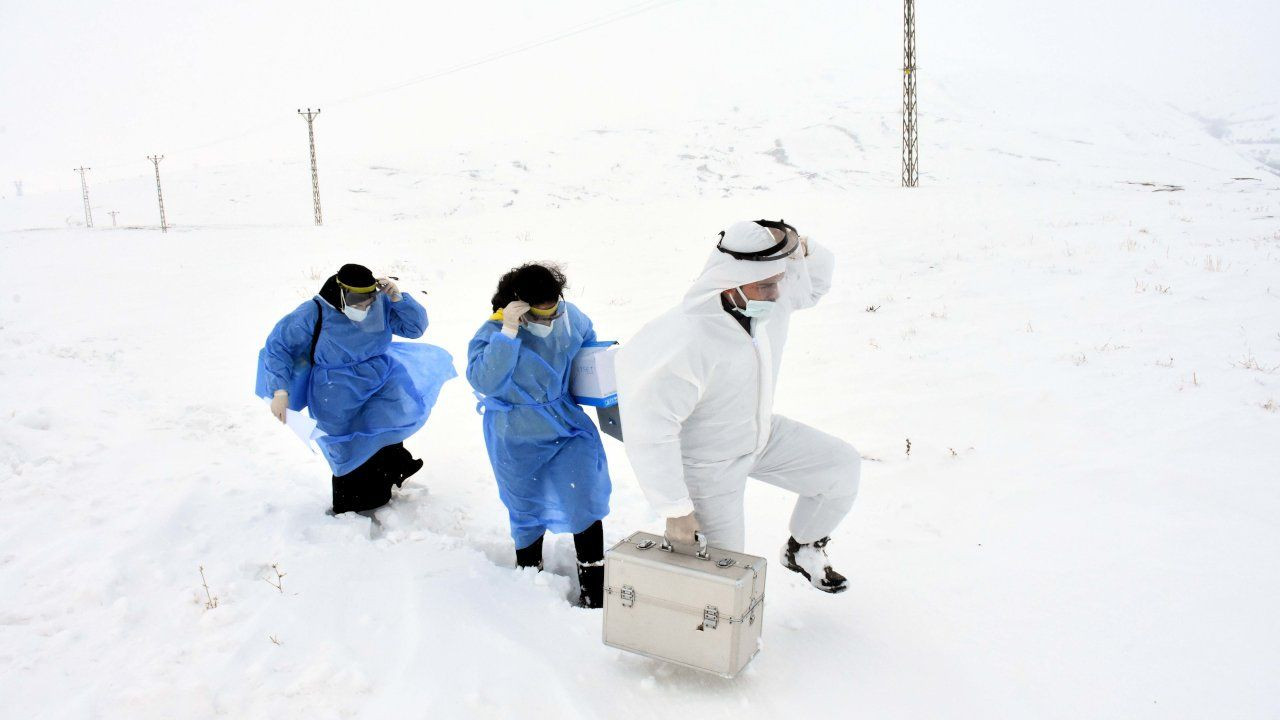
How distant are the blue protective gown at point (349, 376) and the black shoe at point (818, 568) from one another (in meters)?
2.49

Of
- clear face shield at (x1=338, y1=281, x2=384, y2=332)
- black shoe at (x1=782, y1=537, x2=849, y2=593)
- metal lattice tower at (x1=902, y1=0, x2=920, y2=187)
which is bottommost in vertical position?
black shoe at (x1=782, y1=537, x2=849, y2=593)

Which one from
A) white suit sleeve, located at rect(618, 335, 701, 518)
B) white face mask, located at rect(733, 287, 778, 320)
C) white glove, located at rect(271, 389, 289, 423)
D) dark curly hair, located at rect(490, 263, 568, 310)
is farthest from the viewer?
white glove, located at rect(271, 389, 289, 423)

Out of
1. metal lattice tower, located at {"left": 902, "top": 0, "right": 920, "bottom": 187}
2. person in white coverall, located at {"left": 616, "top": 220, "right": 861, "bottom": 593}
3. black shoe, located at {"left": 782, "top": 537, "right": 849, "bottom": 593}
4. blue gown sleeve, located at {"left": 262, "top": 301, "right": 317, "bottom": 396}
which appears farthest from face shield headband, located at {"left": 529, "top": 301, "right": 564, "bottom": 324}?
metal lattice tower, located at {"left": 902, "top": 0, "right": 920, "bottom": 187}

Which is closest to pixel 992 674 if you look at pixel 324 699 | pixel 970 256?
pixel 324 699

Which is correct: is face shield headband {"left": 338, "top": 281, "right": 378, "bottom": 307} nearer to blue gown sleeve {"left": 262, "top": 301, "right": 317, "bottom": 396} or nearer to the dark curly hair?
blue gown sleeve {"left": 262, "top": 301, "right": 317, "bottom": 396}

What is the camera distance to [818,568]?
11.0 feet

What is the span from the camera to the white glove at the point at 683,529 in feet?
9.08

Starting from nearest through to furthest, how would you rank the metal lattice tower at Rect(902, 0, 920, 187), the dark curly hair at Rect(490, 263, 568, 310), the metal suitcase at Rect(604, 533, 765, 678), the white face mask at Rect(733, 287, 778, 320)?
1. the metal suitcase at Rect(604, 533, 765, 678)
2. the white face mask at Rect(733, 287, 778, 320)
3. the dark curly hair at Rect(490, 263, 568, 310)
4. the metal lattice tower at Rect(902, 0, 920, 187)

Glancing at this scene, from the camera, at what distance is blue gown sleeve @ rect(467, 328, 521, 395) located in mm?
3363

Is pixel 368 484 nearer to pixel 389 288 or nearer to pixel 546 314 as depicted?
pixel 389 288

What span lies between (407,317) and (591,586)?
1.99 metres

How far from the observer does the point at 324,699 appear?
8.59 feet

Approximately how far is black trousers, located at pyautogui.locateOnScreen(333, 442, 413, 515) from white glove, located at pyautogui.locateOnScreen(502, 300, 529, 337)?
1.78 m

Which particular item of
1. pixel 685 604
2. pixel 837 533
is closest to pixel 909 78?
pixel 837 533
